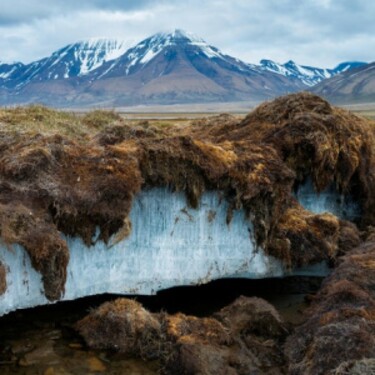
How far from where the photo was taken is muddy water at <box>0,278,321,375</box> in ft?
34.7

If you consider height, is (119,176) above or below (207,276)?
above

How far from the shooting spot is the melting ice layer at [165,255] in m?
12.0

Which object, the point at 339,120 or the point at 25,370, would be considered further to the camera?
the point at 339,120

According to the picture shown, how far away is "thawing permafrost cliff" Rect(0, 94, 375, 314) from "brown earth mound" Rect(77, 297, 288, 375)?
111 centimetres

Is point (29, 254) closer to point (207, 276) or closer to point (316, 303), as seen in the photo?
point (207, 276)

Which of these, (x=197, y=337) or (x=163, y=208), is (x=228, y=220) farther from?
(x=197, y=337)

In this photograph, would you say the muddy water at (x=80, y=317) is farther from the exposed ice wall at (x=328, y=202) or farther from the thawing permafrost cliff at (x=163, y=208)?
the exposed ice wall at (x=328, y=202)

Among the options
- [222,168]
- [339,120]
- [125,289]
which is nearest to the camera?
[125,289]

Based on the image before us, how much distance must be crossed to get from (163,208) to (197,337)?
11.5 ft

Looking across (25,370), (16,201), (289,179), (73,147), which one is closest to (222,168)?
(289,179)

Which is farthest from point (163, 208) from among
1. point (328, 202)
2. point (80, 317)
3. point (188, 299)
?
point (328, 202)

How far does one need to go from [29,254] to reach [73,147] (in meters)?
3.15

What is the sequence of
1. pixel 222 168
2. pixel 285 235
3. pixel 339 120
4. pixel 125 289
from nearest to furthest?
pixel 125 289
pixel 222 168
pixel 285 235
pixel 339 120

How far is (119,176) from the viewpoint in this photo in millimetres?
12094
